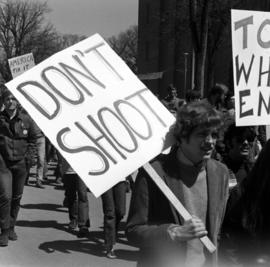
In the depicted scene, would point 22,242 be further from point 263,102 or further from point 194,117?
point 194,117

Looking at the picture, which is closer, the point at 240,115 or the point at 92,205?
the point at 240,115

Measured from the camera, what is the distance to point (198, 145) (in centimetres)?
257

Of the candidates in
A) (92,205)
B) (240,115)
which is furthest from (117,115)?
(92,205)

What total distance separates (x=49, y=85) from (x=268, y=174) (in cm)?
112

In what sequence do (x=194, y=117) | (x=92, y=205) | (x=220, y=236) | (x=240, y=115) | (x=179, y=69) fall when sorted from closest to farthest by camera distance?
(x=220, y=236) → (x=194, y=117) → (x=240, y=115) → (x=92, y=205) → (x=179, y=69)

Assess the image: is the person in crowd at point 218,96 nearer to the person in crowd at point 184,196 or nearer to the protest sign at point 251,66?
the protest sign at point 251,66

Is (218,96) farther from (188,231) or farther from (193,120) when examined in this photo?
(188,231)

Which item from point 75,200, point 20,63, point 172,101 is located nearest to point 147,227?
point 75,200

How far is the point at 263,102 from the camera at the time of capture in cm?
370

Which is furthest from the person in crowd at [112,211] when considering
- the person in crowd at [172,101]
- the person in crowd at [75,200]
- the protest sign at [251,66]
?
the protest sign at [251,66]

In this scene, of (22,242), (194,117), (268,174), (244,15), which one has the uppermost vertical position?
(244,15)

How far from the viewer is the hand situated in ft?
7.77

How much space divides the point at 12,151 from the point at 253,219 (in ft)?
15.1

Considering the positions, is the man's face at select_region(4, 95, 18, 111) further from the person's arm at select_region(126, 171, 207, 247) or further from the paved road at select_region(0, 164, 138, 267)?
the person's arm at select_region(126, 171, 207, 247)
